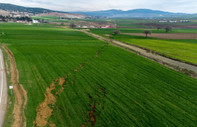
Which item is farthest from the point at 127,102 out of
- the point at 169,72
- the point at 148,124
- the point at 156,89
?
the point at 169,72

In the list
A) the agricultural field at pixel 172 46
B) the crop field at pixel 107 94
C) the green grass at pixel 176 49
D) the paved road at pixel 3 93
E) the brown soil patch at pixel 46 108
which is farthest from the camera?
the agricultural field at pixel 172 46

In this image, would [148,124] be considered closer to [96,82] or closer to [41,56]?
[96,82]

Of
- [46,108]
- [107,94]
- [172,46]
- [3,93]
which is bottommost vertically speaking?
[46,108]

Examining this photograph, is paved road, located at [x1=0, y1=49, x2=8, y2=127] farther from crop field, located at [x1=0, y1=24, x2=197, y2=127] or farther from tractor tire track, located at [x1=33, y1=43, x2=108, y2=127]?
tractor tire track, located at [x1=33, y1=43, x2=108, y2=127]

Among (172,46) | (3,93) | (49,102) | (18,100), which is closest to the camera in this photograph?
(49,102)

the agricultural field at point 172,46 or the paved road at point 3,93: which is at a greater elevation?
the agricultural field at point 172,46

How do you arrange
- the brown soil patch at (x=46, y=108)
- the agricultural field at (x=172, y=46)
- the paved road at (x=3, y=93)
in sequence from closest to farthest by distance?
the brown soil patch at (x=46, y=108)
the paved road at (x=3, y=93)
the agricultural field at (x=172, y=46)

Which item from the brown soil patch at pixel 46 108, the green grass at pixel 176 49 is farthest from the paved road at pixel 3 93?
the green grass at pixel 176 49

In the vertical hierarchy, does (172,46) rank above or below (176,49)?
above

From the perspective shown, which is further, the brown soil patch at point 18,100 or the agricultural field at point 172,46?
the agricultural field at point 172,46

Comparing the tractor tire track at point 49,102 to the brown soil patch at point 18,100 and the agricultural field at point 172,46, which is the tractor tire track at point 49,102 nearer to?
the brown soil patch at point 18,100

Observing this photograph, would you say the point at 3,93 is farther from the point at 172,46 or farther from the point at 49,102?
the point at 172,46

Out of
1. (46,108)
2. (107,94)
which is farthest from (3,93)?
(107,94)
